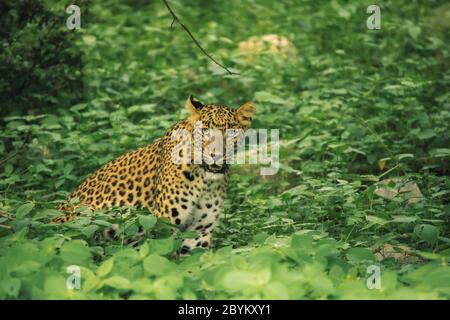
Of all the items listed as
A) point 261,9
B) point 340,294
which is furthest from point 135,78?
point 340,294

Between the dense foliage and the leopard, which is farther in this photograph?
the leopard

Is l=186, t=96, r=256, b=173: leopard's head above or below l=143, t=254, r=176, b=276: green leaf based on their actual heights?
above

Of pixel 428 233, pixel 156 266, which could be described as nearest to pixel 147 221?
pixel 156 266

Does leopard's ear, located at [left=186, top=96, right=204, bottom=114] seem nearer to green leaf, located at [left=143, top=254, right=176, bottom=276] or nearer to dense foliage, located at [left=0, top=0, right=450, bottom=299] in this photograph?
dense foliage, located at [left=0, top=0, right=450, bottom=299]

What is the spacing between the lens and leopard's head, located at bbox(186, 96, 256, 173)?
7875 mm

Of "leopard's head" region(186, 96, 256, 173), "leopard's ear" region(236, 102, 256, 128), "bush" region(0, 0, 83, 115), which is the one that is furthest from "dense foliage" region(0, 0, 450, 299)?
"leopard's ear" region(236, 102, 256, 128)

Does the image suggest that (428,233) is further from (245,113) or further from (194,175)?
(194,175)

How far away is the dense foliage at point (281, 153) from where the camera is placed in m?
6.00

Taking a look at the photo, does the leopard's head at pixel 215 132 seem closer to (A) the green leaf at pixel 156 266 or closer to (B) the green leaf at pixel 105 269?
(A) the green leaf at pixel 156 266

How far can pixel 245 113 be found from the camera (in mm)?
8078

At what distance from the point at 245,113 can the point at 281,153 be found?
182 cm

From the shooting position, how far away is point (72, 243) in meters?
6.30

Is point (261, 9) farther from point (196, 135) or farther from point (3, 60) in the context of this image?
point (196, 135)

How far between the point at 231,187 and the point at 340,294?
4369mm
